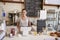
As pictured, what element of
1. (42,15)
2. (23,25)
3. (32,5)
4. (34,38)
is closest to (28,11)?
(32,5)

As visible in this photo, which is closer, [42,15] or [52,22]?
[42,15]

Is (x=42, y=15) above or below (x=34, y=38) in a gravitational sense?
above

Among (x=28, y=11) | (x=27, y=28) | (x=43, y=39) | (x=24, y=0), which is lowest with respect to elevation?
(x=43, y=39)

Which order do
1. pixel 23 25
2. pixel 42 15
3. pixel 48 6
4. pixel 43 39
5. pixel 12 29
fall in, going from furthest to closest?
pixel 48 6 < pixel 42 15 < pixel 23 25 < pixel 12 29 < pixel 43 39

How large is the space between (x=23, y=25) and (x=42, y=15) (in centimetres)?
115

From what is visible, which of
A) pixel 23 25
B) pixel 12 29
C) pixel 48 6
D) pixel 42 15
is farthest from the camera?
pixel 48 6

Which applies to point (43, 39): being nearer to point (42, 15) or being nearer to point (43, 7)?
point (42, 15)

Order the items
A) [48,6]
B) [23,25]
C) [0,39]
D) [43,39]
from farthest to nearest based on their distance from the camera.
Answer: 1. [48,6]
2. [23,25]
3. [43,39]
4. [0,39]

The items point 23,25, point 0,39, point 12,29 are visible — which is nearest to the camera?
point 0,39

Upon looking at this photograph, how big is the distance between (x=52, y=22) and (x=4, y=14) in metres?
1.36

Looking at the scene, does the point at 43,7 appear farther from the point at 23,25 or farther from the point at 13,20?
the point at 23,25

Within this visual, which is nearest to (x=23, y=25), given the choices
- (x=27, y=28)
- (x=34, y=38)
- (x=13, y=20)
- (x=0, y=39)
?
(x=27, y=28)

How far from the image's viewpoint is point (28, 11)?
3875mm

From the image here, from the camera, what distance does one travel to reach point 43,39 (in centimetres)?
228
